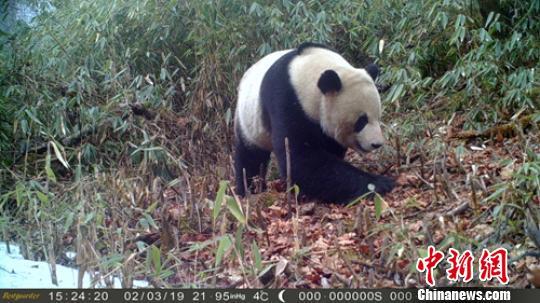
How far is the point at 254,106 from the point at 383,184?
2.02 ft

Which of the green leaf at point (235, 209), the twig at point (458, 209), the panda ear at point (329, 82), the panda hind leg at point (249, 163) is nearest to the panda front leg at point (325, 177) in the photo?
the panda ear at point (329, 82)

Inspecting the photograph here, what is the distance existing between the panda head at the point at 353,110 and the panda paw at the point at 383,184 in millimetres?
119

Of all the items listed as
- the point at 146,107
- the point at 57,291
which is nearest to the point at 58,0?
the point at 146,107

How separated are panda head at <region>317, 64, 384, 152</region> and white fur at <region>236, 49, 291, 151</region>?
0.97ft

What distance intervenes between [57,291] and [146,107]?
1.45 m

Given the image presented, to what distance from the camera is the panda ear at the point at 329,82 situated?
7.93 ft

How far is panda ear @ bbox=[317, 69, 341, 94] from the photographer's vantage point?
2.42m

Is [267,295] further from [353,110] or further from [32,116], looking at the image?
[32,116]

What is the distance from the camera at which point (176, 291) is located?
4.76 feet

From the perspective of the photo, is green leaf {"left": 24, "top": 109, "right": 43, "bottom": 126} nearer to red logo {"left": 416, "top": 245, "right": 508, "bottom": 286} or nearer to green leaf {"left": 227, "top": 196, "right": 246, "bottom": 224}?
green leaf {"left": 227, "top": 196, "right": 246, "bottom": 224}

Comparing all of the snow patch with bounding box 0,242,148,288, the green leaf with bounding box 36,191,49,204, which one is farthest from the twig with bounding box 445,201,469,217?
the green leaf with bounding box 36,191,49,204

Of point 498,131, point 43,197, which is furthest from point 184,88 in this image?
point 498,131

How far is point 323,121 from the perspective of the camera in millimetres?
Result: 2533

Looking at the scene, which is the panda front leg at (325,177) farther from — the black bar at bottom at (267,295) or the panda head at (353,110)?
the black bar at bottom at (267,295)
